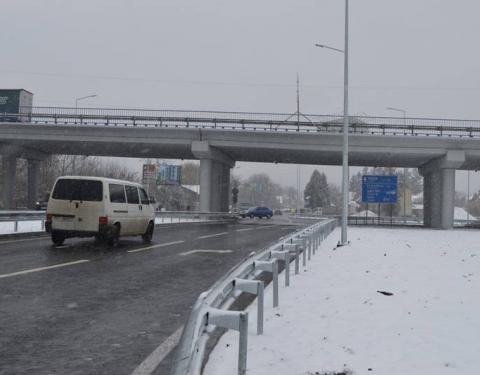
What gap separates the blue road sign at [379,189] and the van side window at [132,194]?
2791cm

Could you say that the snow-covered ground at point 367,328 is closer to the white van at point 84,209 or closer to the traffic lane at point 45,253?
the traffic lane at point 45,253

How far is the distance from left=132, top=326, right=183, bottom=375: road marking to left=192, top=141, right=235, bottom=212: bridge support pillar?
3177 cm

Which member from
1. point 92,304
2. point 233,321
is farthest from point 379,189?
point 233,321

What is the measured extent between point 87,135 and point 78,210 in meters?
24.3

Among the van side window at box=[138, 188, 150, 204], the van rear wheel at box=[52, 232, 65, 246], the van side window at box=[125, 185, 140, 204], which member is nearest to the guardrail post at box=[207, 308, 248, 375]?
the van rear wheel at box=[52, 232, 65, 246]

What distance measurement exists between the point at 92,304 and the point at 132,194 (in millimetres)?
9531

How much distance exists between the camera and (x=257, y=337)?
5.67 meters

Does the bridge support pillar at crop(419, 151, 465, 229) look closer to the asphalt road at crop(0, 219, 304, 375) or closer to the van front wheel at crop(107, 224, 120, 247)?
the asphalt road at crop(0, 219, 304, 375)

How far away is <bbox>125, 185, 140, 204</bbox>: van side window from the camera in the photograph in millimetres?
16297

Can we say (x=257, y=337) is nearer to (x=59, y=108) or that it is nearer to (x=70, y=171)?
(x=59, y=108)

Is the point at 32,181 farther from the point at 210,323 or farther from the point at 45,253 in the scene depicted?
the point at 210,323

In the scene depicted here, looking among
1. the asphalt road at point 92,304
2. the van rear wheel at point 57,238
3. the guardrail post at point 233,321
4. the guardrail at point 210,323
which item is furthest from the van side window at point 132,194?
the guardrail post at point 233,321

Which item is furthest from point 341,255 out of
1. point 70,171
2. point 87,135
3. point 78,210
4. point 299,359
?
point 70,171

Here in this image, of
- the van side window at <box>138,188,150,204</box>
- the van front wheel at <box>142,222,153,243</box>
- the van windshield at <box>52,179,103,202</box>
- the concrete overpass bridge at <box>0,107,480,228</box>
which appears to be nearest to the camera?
the van windshield at <box>52,179,103,202</box>
